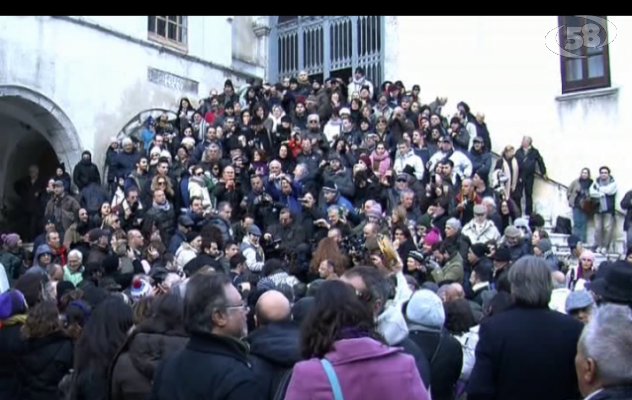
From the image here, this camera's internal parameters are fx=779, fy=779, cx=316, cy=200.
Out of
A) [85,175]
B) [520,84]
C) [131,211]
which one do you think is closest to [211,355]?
[131,211]

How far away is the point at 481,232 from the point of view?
11.0 m

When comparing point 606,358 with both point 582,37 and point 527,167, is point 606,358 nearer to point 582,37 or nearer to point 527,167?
point 527,167

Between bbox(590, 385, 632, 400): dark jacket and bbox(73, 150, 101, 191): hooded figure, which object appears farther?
bbox(73, 150, 101, 191): hooded figure

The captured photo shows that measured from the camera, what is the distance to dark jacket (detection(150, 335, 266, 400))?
10.1 ft

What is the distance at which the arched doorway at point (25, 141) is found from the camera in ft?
59.3

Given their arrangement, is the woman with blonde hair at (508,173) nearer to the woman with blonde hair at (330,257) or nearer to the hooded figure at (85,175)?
the woman with blonde hair at (330,257)

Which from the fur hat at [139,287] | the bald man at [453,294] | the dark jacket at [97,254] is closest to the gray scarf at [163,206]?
the dark jacket at [97,254]

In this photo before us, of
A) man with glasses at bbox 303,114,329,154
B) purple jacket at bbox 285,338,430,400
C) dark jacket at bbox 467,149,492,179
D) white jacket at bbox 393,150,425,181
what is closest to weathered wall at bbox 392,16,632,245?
dark jacket at bbox 467,149,492,179

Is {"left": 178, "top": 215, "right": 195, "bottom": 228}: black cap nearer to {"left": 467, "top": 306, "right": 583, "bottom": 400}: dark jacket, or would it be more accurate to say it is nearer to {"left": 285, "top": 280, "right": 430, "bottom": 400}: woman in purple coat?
{"left": 467, "top": 306, "right": 583, "bottom": 400}: dark jacket

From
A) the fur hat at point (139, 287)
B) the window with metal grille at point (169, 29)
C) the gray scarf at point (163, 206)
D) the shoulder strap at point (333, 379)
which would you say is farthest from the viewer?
the window with metal grille at point (169, 29)

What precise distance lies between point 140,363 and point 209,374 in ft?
2.69

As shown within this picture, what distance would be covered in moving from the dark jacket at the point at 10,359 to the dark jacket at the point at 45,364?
0.31ft

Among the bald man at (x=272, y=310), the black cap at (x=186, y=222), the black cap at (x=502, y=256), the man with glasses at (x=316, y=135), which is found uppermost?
the man with glasses at (x=316, y=135)
